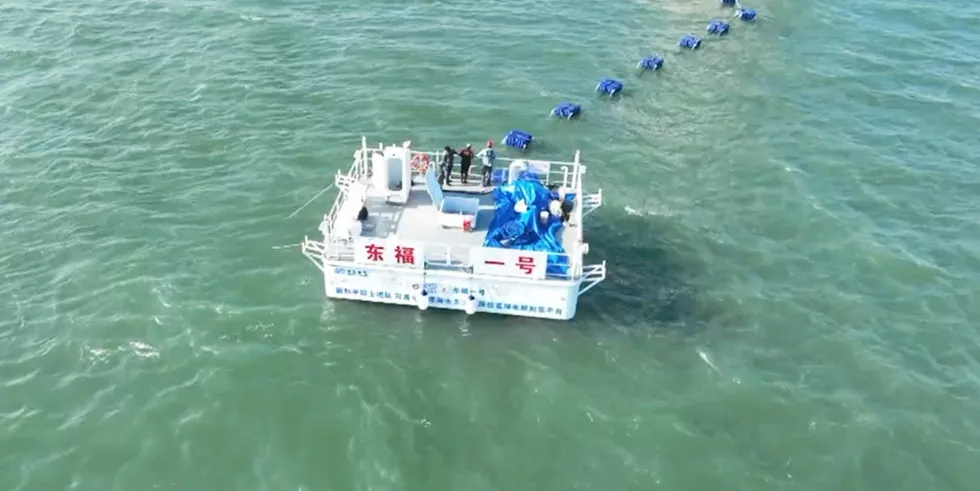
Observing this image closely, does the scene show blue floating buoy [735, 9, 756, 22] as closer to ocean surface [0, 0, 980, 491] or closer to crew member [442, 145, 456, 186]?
ocean surface [0, 0, 980, 491]

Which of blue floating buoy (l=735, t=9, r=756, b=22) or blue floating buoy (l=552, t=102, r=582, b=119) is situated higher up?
blue floating buoy (l=735, t=9, r=756, b=22)

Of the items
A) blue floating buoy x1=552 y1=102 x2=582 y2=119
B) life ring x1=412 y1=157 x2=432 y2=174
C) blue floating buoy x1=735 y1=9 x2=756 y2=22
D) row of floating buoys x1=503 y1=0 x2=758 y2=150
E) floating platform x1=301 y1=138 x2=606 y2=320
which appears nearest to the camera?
floating platform x1=301 y1=138 x2=606 y2=320

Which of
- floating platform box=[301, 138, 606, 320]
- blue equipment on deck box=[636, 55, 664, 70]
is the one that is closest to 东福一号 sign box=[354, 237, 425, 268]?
floating platform box=[301, 138, 606, 320]

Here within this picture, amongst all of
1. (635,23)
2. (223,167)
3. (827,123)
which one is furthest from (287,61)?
(827,123)

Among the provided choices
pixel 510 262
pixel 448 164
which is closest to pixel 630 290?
pixel 510 262

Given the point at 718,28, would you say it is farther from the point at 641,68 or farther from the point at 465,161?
the point at 465,161

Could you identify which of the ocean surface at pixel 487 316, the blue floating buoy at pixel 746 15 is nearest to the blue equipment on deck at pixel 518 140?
the ocean surface at pixel 487 316

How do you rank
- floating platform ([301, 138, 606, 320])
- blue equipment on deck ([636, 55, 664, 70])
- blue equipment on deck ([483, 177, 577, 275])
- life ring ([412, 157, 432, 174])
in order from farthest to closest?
blue equipment on deck ([636, 55, 664, 70]) < life ring ([412, 157, 432, 174]) < blue equipment on deck ([483, 177, 577, 275]) < floating platform ([301, 138, 606, 320])

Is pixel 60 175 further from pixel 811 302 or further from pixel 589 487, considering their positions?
pixel 811 302
